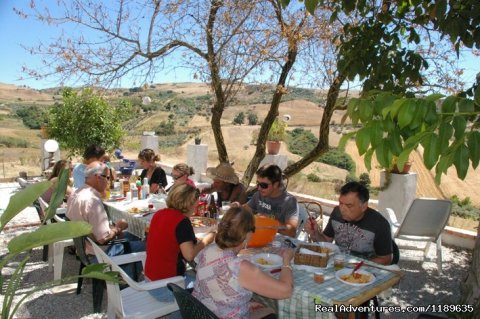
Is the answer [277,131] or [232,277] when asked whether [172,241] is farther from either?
[277,131]

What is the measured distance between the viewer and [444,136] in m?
1.14

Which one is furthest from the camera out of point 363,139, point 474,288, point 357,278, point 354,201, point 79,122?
point 79,122

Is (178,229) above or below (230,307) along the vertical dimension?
above

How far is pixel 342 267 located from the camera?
251 cm

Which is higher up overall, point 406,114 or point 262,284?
point 406,114

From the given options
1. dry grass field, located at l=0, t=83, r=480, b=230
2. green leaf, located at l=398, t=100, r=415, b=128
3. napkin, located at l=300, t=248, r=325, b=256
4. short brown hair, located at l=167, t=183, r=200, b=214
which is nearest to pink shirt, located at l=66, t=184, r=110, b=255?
short brown hair, located at l=167, t=183, r=200, b=214

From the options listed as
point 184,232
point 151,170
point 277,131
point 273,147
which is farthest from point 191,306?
point 277,131

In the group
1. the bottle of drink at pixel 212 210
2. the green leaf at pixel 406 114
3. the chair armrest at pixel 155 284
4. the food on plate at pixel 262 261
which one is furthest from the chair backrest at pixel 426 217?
the green leaf at pixel 406 114

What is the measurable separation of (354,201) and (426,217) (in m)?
2.01

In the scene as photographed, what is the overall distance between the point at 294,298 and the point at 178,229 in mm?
969

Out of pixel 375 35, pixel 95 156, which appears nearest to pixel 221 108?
pixel 95 156

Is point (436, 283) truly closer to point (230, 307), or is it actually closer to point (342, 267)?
point (342, 267)

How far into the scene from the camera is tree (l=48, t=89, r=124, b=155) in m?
9.23

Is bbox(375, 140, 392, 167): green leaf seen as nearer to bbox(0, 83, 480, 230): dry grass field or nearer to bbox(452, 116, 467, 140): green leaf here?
bbox(452, 116, 467, 140): green leaf
